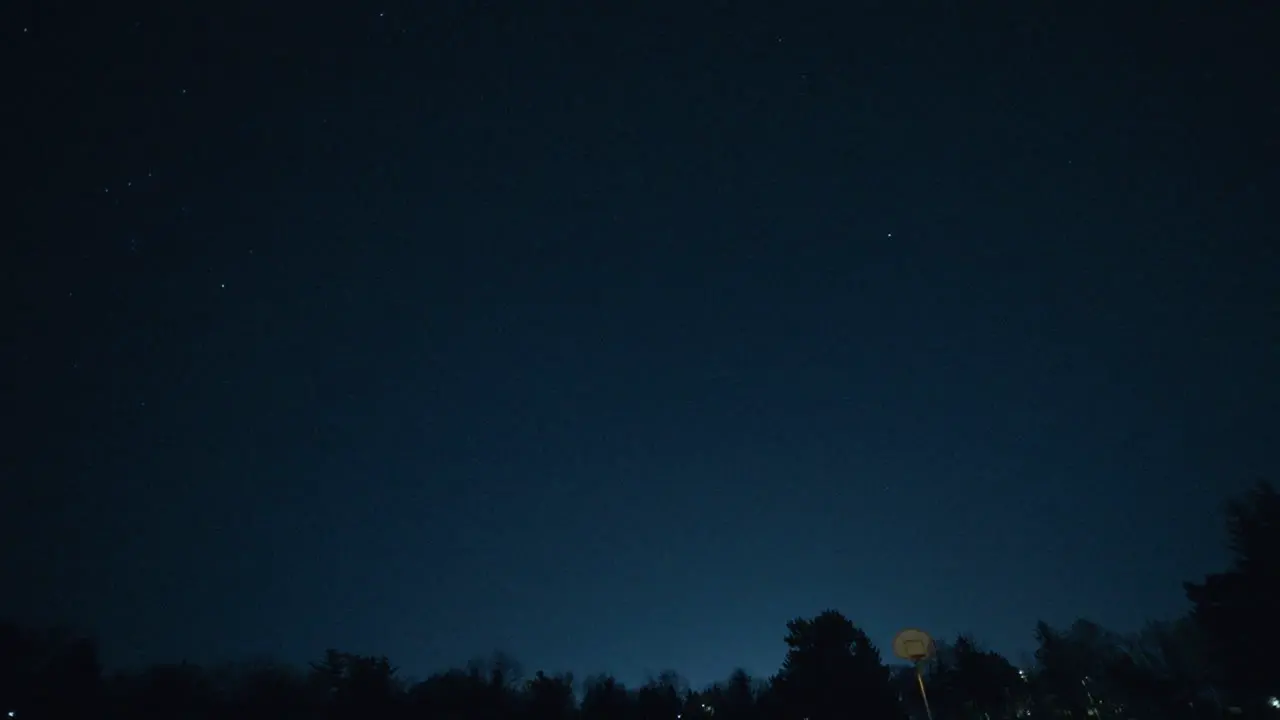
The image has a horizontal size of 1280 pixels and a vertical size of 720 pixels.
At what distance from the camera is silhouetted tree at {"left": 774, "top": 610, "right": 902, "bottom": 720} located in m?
30.2

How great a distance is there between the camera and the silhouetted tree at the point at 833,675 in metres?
30.2

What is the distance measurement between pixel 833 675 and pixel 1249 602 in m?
15.0

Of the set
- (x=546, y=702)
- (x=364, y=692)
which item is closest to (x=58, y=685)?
(x=364, y=692)

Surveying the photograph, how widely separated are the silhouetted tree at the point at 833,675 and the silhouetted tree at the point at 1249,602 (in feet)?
39.3

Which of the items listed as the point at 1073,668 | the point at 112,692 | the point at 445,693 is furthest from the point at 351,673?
the point at 1073,668

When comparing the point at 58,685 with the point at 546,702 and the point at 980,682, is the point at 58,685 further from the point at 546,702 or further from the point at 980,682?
the point at 980,682

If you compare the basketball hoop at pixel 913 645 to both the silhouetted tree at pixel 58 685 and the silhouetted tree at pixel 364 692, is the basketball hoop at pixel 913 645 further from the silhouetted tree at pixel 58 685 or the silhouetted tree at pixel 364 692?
the silhouetted tree at pixel 58 685

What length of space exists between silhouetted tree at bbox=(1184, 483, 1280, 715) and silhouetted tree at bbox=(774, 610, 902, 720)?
472 inches

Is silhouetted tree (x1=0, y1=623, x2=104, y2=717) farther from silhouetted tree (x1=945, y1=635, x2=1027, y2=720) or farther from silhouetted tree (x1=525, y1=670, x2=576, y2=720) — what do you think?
silhouetted tree (x1=945, y1=635, x2=1027, y2=720)

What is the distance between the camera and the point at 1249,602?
1004 inches

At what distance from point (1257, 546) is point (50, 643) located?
84345 millimetres

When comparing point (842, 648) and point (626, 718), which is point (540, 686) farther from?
point (842, 648)

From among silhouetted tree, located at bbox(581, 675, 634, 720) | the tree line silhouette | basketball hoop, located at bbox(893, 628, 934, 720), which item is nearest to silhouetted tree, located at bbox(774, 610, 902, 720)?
the tree line silhouette

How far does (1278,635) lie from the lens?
81.4 ft
